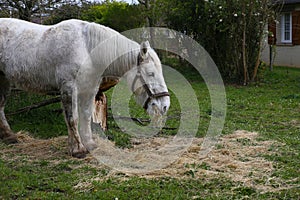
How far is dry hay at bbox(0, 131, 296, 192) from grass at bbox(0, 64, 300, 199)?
79 mm

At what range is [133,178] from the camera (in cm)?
438

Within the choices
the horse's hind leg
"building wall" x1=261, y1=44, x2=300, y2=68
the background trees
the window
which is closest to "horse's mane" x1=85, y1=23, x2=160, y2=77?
the horse's hind leg

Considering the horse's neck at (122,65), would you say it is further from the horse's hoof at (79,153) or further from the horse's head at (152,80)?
the horse's hoof at (79,153)

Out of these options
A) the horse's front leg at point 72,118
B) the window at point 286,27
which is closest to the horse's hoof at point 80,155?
the horse's front leg at point 72,118

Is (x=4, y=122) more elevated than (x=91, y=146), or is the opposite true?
(x=4, y=122)

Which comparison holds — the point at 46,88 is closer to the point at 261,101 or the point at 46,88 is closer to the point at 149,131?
the point at 149,131

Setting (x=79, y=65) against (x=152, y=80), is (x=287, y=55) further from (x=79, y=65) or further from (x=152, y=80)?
(x=79, y=65)

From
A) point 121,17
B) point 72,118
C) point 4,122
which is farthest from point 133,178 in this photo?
point 121,17

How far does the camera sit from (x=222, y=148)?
5.55 metres

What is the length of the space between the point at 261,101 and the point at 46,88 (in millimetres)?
5830

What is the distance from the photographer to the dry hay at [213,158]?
4422mm

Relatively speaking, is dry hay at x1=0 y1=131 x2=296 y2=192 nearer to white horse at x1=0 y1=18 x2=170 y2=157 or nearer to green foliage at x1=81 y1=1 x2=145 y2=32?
white horse at x1=0 y1=18 x2=170 y2=157

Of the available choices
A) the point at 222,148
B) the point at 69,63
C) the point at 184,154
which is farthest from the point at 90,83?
the point at 222,148

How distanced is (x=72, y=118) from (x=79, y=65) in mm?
668
